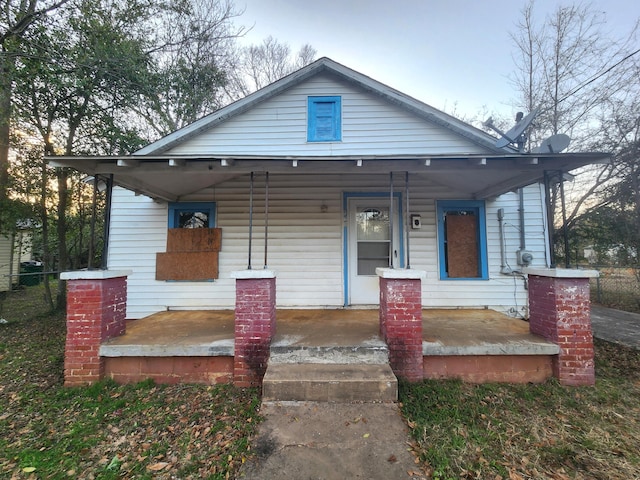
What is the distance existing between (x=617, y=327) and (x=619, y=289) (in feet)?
16.3

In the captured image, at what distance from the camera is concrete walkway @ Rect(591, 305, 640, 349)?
16.9 feet

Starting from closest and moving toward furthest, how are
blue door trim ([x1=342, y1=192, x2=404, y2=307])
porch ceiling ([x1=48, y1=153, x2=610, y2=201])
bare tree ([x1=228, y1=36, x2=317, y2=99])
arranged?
1. porch ceiling ([x1=48, y1=153, x2=610, y2=201])
2. blue door trim ([x1=342, y1=192, x2=404, y2=307])
3. bare tree ([x1=228, y1=36, x2=317, y2=99])

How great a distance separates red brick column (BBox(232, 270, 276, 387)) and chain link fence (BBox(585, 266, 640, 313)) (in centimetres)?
1081

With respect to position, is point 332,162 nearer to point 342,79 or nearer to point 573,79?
point 342,79

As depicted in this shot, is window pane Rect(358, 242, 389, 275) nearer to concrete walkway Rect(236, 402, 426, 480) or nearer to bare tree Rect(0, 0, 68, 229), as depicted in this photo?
concrete walkway Rect(236, 402, 426, 480)

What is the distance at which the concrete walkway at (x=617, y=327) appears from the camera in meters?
5.15

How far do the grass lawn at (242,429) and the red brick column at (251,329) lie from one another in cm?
20

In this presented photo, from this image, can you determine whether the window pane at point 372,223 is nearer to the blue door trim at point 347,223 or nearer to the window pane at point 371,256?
the window pane at point 371,256

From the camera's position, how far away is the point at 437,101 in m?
13.5

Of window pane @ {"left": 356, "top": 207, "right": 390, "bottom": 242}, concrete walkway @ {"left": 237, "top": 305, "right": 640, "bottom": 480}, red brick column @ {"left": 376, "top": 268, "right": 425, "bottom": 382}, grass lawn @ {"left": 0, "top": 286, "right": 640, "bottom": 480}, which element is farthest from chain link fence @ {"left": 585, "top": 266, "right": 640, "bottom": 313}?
concrete walkway @ {"left": 237, "top": 305, "right": 640, "bottom": 480}

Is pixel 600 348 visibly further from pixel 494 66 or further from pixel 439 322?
pixel 494 66

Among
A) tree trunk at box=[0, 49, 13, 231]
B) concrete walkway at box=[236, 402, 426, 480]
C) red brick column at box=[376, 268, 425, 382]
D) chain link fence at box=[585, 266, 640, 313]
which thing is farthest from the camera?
chain link fence at box=[585, 266, 640, 313]

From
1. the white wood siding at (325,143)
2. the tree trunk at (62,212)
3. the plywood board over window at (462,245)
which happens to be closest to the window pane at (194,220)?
the white wood siding at (325,143)

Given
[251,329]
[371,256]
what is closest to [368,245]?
[371,256]
